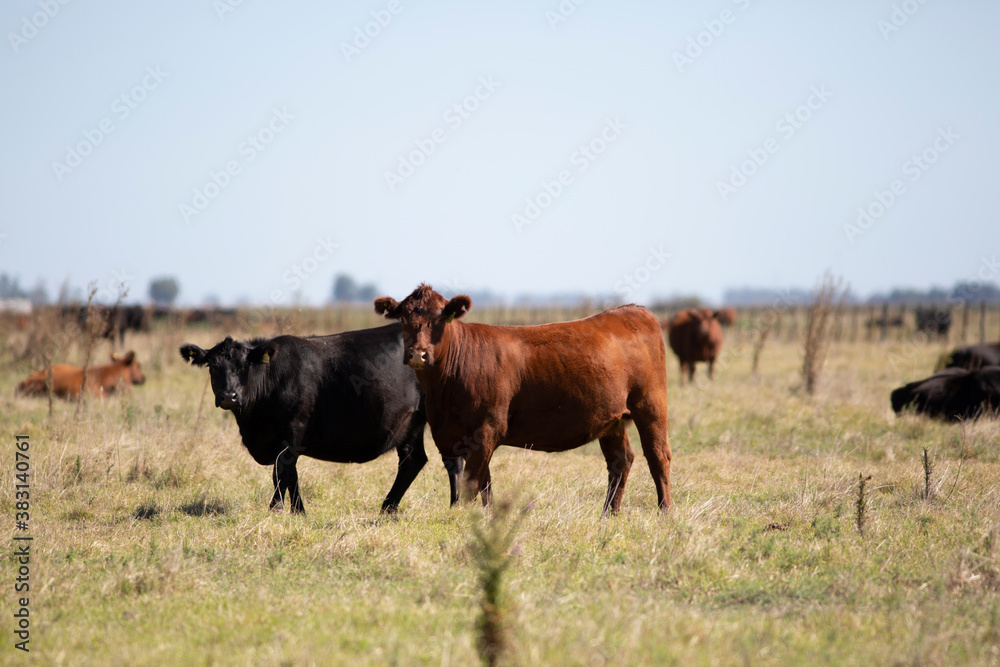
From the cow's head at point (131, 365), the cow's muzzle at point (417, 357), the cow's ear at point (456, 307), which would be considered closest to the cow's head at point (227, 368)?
the cow's muzzle at point (417, 357)

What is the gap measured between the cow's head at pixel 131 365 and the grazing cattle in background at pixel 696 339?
11.4 meters

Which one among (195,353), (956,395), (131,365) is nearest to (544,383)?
(195,353)

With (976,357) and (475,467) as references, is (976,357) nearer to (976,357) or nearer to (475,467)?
(976,357)

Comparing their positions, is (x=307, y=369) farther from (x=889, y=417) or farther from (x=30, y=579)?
(x=889, y=417)

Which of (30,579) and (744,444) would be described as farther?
(744,444)

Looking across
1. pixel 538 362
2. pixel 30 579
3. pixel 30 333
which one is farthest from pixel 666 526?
pixel 30 333

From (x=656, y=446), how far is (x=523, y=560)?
2.05 metres

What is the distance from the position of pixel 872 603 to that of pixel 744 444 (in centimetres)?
572

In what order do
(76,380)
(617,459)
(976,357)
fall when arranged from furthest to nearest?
(976,357) < (76,380) < (617,459)

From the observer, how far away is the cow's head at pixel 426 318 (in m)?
6.00

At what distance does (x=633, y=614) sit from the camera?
4289mm

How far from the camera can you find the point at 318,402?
7.19 m

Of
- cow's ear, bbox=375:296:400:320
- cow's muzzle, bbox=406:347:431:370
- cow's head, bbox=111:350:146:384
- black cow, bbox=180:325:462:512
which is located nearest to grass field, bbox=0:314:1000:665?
black cow, bbox=180:325:462:512

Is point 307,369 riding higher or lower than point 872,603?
higher
